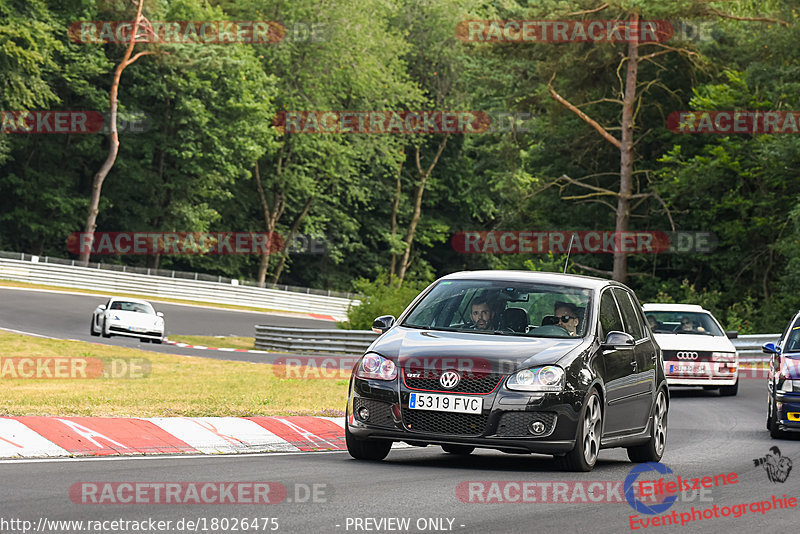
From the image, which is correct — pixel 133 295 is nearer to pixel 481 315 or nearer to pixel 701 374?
pixel 701 374

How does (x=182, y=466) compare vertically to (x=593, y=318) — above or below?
below

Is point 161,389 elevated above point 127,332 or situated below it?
above

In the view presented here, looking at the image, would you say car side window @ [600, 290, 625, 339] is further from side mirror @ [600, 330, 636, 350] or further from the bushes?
the bushes

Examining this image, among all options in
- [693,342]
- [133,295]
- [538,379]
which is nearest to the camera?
[538,379]

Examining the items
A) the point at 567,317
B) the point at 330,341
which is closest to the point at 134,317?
the point at 330,341

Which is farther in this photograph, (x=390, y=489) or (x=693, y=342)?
(x=693, y=342)

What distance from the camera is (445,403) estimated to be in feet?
32.9

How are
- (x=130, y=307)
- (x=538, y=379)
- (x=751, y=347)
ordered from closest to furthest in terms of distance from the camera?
1. (x=538, y=379)
2. (x=751, y=347)
3. (x=130, y=307)

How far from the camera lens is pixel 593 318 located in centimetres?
1116

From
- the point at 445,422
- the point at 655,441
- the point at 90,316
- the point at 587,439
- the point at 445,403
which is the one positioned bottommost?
the point at 90,316

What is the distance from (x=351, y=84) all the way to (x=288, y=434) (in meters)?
66.5

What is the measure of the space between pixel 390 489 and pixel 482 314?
2615 millimetres

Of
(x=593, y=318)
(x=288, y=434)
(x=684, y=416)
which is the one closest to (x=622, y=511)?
(x=593, y=318)

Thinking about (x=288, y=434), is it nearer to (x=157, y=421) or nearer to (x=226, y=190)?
(x=157, y=421)
